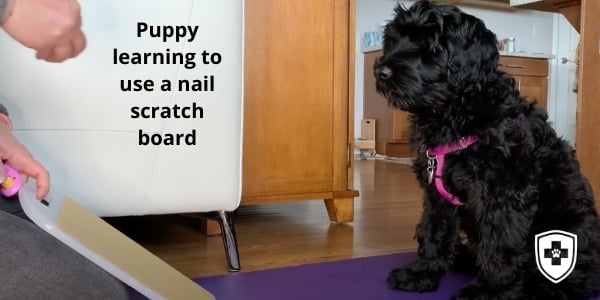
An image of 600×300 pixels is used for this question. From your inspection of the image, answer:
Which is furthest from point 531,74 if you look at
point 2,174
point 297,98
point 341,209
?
point 2,174

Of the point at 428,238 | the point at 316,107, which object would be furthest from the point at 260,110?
the point at 428,238

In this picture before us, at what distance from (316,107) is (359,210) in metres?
0.57

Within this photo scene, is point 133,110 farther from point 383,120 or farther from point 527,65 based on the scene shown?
point 527,65

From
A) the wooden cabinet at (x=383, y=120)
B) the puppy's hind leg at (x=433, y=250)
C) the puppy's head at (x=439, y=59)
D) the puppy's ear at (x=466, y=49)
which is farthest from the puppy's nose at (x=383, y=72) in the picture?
the wooden cabinet at (x=383, y=120)

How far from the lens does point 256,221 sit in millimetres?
1894

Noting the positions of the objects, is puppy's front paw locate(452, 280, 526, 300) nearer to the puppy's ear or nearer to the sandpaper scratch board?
the puppy's ear

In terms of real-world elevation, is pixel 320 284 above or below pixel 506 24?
below

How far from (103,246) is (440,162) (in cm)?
66

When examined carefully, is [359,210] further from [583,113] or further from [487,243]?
[487,243]

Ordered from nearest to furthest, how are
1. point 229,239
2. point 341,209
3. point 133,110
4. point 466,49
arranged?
point 466,49
point 133,110
point 229,239
point 341,209

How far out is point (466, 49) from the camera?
1.03m

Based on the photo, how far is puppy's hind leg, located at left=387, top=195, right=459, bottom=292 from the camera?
1.17 m

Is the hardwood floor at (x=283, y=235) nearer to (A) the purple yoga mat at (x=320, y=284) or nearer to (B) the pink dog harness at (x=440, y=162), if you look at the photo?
(A) the purple yoga mat at (x=320, y=284)

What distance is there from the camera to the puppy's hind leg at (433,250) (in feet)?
3.83
